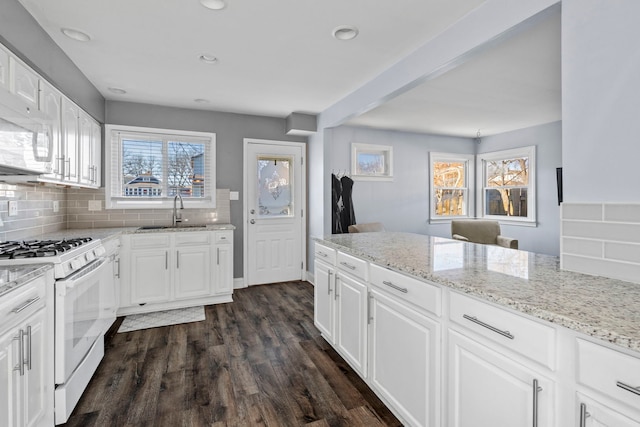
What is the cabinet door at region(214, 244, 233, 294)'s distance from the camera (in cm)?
Result: 385

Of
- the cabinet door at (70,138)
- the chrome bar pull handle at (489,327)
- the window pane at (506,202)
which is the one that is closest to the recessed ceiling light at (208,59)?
the cabinet door at (70,138)

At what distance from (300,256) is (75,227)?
285 centimetres

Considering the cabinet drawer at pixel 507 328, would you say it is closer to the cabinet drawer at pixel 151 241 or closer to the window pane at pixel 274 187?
the cabinet drawer at pixel 151 241

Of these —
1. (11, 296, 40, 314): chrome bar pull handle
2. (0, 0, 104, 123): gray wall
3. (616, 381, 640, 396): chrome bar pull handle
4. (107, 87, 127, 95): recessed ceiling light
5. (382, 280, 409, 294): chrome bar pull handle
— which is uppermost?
(107, 87, 127, 95): recessed ceiling light

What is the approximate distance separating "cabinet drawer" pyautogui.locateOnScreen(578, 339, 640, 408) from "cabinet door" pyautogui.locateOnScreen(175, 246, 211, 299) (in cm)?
355

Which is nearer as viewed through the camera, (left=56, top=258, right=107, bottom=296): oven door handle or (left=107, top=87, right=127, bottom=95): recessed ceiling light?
(left=56, top=258, right=107, bottom=296): oven door handle

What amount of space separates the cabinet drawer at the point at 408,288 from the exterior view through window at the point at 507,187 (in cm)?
474

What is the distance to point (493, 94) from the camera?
12.1ft

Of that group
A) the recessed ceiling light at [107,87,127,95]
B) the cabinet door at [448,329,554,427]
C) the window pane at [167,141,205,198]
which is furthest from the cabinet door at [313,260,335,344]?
the recessed ceiling light at [107,87,127,95]

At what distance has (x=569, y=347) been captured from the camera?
95cm

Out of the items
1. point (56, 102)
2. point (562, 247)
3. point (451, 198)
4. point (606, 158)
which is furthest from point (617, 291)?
point (451, 198)

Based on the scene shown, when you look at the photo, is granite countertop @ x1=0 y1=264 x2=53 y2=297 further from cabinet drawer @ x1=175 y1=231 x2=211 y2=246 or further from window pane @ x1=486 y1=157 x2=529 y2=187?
window pane @ x1=486 y1=157 x2=529 y2=187

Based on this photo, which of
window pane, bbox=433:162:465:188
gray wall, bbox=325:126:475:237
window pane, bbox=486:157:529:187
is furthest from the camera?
window pane, bbox=433:162:465:188

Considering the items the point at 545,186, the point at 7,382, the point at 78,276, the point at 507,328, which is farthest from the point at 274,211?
the point at 545,186
